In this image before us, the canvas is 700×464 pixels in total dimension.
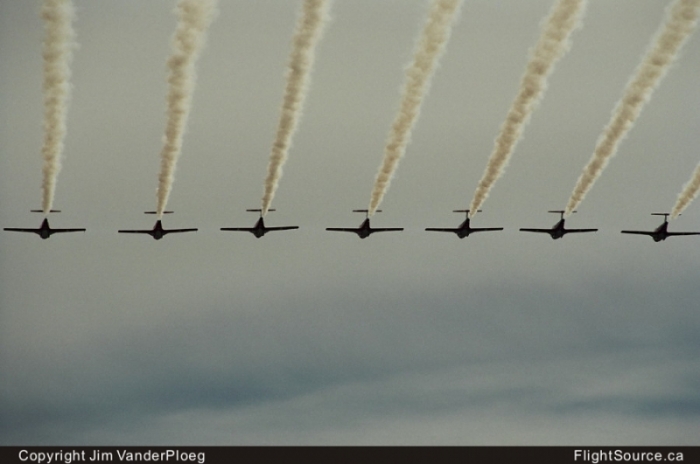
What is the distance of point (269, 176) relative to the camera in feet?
176
